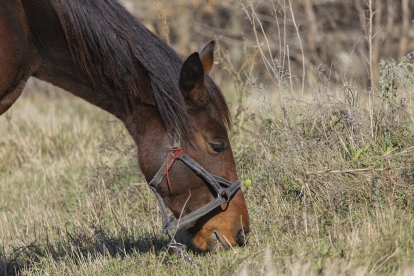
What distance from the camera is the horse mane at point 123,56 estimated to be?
2.91 m

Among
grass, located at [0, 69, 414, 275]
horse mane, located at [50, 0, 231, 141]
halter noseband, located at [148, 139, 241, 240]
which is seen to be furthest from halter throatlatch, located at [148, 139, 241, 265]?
grass, located at [0, 69, 414, 275]

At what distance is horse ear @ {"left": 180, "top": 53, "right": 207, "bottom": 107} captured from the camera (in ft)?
9.16

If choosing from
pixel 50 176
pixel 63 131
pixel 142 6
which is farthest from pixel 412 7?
pixel 50 176

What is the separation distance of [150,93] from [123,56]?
0.28 meters

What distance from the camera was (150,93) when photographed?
9.86 ft

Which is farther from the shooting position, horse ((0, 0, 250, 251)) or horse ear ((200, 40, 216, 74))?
horse ear ((200, 40, 216, 74))

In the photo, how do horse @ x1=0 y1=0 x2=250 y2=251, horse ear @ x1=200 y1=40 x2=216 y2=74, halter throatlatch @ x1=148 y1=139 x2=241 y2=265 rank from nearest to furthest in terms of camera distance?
horse @ x1=0 y1=0 x2=250 y2=251 < halter throatlatch @ x1=148 y1=139 x2=241 y2=265 < horse ear @ x1=200 y1=40 x2=216 y2=74

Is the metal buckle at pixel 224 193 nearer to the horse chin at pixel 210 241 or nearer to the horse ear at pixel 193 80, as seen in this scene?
the horse chin at pixel 210 241

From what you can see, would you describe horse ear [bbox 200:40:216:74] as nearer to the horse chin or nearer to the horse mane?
the horse mane

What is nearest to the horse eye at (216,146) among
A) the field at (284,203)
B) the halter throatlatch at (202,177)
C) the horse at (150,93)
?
the horse at (150,93)

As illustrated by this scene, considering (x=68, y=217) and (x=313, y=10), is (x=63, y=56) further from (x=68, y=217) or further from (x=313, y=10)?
(x=313, y=10)

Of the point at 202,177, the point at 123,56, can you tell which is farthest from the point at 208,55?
the point at 202,177

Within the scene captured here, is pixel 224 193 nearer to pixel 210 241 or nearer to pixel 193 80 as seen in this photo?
pixel 210 241

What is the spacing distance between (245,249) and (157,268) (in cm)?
58
